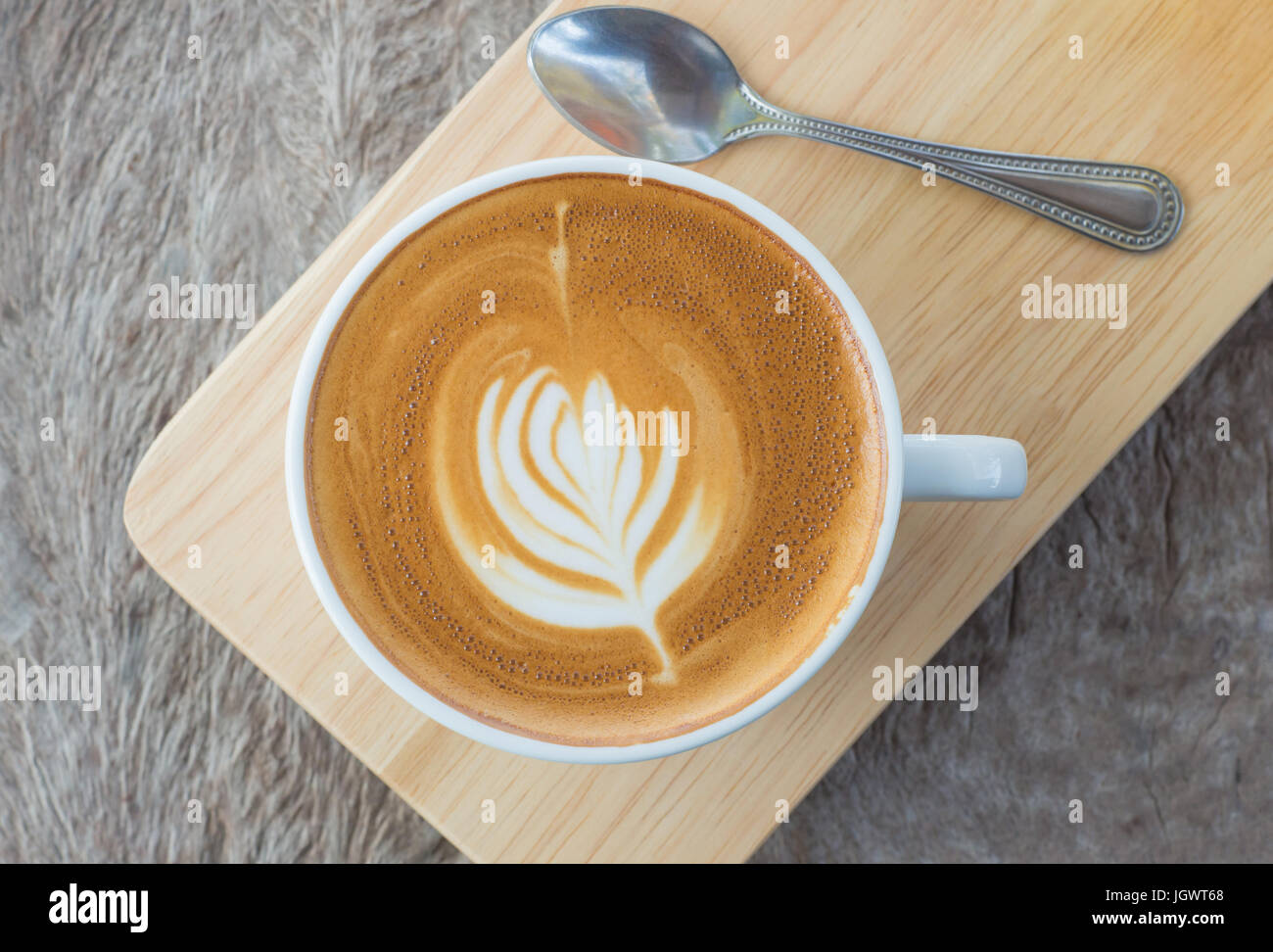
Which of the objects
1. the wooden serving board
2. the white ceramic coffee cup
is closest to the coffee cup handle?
the white ceramic coffee cup

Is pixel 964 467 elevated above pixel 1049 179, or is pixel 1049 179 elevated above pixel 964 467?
pixel 1049 179

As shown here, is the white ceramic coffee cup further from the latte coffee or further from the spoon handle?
the spoon handle

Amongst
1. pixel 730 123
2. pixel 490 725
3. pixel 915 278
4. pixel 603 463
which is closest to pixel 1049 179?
pixel 915 278

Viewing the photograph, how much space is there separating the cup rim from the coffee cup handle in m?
0.01

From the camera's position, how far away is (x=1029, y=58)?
65 cm

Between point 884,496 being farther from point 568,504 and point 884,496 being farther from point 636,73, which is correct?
point 636,73

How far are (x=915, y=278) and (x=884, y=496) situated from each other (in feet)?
0.61

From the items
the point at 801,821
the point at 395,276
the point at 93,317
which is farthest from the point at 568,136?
the point at 801,821

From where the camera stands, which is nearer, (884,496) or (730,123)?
(884,496)

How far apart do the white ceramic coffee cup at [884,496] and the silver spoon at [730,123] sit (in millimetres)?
122

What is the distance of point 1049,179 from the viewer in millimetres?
644

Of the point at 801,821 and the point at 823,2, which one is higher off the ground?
the point at 823,2

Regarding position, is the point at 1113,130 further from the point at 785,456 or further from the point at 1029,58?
the point at 785,456

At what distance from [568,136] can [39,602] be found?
28.0 inches
